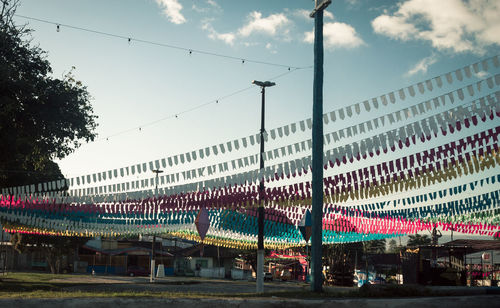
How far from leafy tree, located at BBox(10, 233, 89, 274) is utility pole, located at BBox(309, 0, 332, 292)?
121 feet

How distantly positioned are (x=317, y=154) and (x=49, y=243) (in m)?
39.8

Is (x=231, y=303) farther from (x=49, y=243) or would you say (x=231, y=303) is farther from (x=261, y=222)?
(x=49, y=243)

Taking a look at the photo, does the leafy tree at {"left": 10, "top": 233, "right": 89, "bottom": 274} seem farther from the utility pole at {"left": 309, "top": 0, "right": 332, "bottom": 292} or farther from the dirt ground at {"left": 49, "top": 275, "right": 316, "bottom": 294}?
the utility pole at {"left": 309, "top": 0, "right": 332, "bottom": 292}

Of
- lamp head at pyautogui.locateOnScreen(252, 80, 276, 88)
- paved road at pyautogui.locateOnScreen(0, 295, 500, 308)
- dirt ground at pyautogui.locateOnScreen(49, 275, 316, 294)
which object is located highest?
lamp head at pyautogui.locateOnScreen(252, 80, 276, 88)

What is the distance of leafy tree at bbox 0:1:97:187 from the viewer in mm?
21781

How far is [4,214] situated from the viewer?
83.3 ft

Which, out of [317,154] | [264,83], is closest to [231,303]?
[317,154]

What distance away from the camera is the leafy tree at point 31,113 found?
21.8 metres

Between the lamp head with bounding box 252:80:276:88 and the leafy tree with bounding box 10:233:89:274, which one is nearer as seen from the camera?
the lamp head with bounding box 252:80:276:88

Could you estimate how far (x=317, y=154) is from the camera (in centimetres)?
1112

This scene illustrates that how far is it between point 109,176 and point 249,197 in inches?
199

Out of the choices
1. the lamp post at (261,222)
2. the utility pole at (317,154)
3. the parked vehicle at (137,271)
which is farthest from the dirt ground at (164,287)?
the parked vehicle at (137,271)

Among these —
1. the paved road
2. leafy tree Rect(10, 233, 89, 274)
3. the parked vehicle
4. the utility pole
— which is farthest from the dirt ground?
the parked vehicle

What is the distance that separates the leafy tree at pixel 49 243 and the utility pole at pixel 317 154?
121 feet
